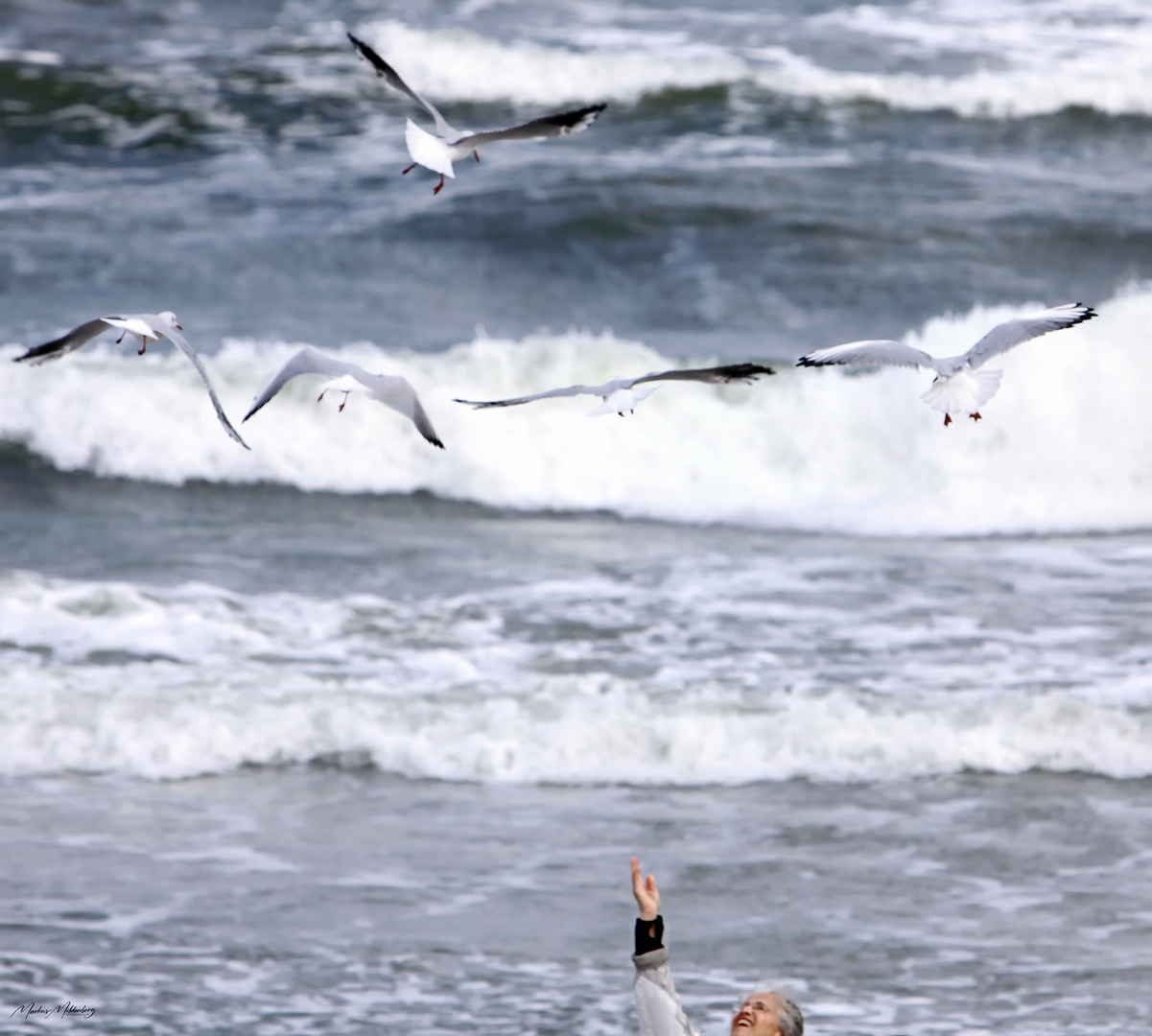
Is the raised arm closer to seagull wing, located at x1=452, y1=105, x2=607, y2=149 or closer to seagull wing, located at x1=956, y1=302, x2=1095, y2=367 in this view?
seagull wing, located at x1=956, y1=302, x2=1095, y2=367

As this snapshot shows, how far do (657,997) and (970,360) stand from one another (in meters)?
1.90

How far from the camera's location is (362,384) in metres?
4.18

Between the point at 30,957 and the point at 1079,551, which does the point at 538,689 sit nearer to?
the point at 30,957

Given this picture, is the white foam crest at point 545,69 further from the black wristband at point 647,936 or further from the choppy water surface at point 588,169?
the black wristband at point 647,936

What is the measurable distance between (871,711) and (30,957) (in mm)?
3501

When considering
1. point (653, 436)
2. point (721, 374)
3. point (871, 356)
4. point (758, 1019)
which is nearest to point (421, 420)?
point (721, 374)

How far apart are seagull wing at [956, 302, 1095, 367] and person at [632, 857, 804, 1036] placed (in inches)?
68.6

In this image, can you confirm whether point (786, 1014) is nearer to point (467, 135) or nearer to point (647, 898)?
point (647, 898)

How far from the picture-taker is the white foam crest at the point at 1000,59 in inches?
742

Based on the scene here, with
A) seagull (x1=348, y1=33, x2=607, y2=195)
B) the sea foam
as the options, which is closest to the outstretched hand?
seagull (x1=348, y1=33, x2=607, y2=195)

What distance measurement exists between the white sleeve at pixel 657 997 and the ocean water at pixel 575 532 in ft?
5.20

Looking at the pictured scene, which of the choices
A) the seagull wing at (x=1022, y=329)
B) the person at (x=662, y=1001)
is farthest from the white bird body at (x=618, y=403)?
the person at (x=662, y=1001)

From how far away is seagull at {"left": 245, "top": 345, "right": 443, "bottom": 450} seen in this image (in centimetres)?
418

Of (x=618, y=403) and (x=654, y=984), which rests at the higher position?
(x=618, y=403)
